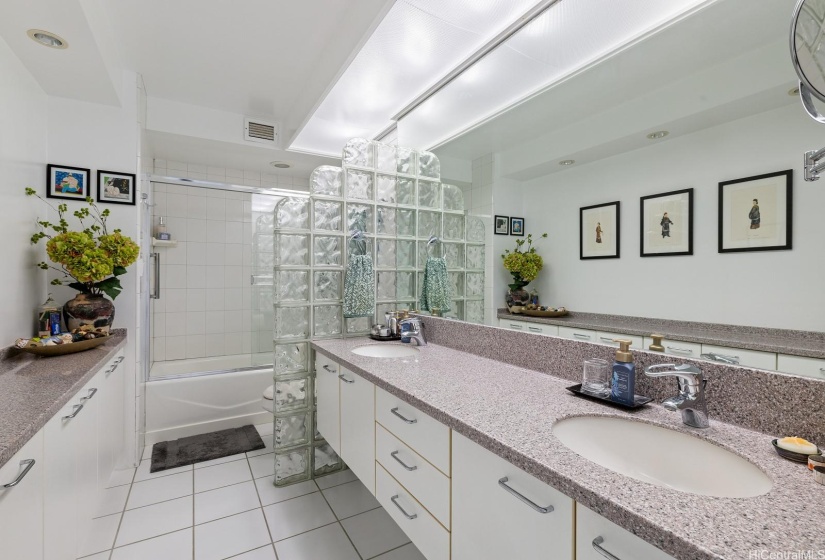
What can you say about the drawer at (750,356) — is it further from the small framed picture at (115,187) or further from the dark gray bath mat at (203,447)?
the small framed picture at (115,187)

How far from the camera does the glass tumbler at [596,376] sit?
1087 mm

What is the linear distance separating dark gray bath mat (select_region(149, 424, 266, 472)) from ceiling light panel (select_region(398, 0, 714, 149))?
243 centimetres

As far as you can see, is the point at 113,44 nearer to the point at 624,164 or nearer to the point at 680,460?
the point at 624,164

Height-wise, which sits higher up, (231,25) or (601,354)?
(231,25)

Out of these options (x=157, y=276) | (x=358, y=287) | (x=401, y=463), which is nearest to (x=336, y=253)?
(x=358, y=287)

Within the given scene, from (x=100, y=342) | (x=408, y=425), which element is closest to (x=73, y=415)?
(x=100, y=342)

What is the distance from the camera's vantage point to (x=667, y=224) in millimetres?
919

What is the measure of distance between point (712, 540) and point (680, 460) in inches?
16.3

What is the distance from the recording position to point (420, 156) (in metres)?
2.15

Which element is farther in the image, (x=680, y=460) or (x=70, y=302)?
(x=70, y=302)

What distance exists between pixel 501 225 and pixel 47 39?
215 centimetres

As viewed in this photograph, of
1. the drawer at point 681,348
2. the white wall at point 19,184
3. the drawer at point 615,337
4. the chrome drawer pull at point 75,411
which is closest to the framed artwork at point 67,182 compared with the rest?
the white wall at point 19,184

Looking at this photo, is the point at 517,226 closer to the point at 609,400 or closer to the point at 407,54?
the point at 609,400

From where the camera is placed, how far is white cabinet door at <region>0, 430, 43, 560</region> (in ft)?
2.70
